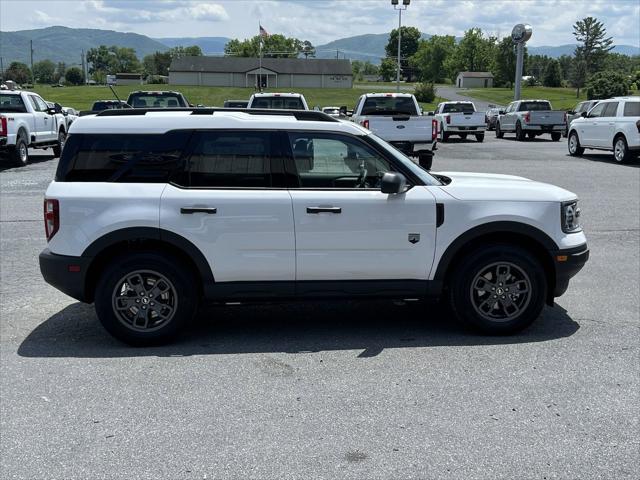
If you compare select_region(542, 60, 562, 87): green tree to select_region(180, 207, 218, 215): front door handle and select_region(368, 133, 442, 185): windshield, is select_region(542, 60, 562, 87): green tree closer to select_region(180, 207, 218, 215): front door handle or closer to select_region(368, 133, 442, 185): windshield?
select_region(368, 133, 442, 185): windshield

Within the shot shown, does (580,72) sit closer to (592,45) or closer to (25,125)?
(592,45)

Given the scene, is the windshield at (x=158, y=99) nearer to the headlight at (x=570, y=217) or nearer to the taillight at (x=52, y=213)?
the taillight at (x=52, y=213)

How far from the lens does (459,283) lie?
18.3 ft

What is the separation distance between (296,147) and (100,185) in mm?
1558

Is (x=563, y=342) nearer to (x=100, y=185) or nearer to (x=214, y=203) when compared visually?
(x=214, y=203)

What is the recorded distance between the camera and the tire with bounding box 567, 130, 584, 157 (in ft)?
75.0

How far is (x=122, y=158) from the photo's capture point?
5.44 metres

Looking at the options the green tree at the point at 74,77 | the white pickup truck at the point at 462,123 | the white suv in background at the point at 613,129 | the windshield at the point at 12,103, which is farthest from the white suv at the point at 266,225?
the green tree at the point at 74,77

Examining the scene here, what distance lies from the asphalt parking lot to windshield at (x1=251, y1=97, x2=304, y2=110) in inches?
470

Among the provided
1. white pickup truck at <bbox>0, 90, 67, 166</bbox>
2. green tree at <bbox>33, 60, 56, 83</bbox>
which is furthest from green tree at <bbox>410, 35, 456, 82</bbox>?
white pickup truck at <bbox>0, 90, 67, 166</bbox>

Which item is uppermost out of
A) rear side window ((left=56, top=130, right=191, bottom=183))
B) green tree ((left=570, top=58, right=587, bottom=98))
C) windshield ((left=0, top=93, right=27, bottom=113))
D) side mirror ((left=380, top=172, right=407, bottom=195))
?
green tree ((left=570, top=58, right=587, bottom=98))

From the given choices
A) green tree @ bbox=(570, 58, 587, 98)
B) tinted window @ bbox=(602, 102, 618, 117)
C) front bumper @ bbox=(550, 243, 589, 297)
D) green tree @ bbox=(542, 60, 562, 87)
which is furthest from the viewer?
green tree @ bbox=(542, 60, 562, 87)

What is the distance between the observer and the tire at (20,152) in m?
18.9

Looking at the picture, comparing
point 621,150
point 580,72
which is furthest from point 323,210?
point 580,72
